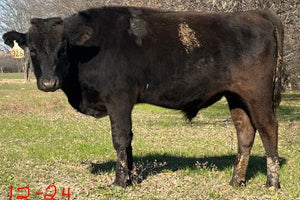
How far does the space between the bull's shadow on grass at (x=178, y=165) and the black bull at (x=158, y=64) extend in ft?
2.51

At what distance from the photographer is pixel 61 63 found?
6.23 m

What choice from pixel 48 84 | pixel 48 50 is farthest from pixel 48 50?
pixel 48 84

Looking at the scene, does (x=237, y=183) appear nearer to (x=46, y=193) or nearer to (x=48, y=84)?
(x=46, y=193)

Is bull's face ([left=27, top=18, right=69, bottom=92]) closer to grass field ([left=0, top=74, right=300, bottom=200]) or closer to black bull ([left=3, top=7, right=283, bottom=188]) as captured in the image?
black bull ([left=3, top=7, right=283, bottom=188])

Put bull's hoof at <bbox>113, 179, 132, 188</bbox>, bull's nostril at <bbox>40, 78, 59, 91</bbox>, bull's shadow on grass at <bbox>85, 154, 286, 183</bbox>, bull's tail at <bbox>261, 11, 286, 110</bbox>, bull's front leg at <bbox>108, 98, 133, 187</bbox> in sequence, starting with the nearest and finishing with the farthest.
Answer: bull's nostril at <bbox>40, 78, 59, 91</bbox>
bull's front leg at <bbox>108, 98, 133, 187</bbox>
bull's hoof at <bbox>113, 179, 132, 188</bbox>
bull's tail at <bbox>261, 11, 286, 110</bbox>
bull's shadow on grass at <bbox>85, 154, 286, 183</bbox>

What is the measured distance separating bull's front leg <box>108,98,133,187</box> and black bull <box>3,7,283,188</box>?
0.01 meters

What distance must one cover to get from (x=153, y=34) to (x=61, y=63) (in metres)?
1.43

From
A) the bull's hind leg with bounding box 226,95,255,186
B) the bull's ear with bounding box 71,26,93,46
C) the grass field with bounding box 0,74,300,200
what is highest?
the bull's ear with bounding box 71,26,93,46

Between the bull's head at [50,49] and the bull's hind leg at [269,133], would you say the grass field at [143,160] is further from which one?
the bull's head at [50,49]

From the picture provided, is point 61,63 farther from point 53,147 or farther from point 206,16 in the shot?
point 53,147

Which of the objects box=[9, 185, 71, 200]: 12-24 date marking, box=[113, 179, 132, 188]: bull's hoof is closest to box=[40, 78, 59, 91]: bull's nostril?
box=[9, 185, 71, 200]: 12-24 date marking

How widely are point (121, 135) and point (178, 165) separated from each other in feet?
6.79

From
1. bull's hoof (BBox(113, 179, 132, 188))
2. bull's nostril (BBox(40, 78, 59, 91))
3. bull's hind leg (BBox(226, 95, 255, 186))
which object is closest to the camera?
bull's nostril (BBox(40, 78, 59, 91))

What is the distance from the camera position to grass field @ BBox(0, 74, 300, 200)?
6.46 metres
